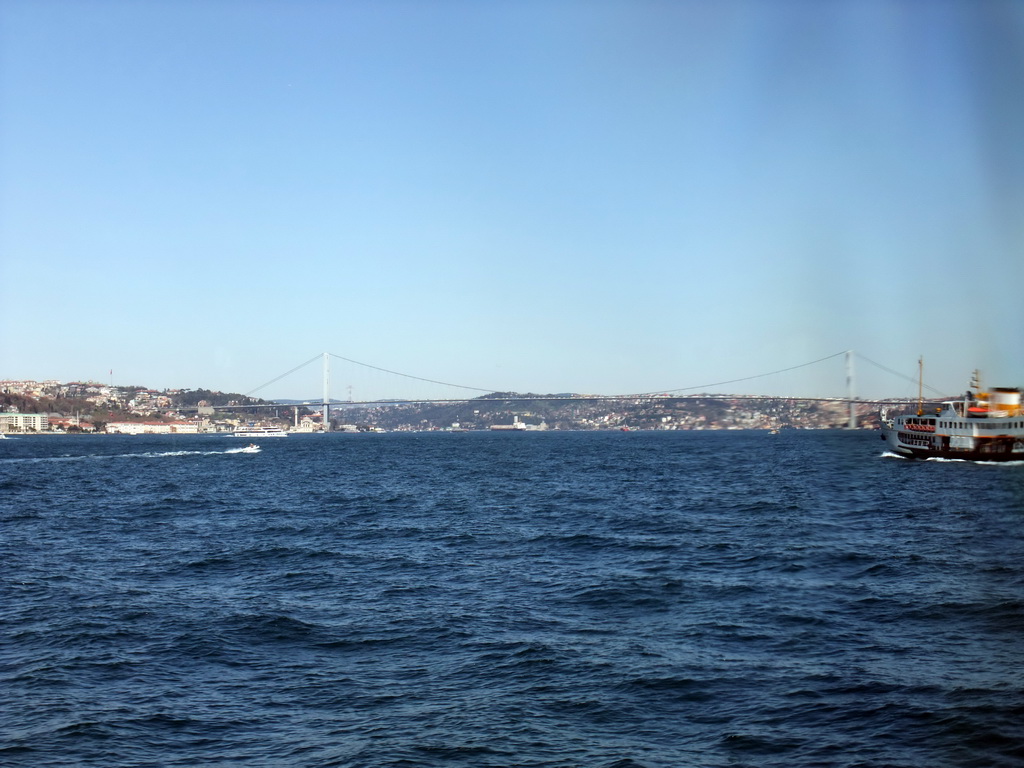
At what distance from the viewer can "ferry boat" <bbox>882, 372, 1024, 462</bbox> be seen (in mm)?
42344

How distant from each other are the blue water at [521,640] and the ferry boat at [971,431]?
2090cm

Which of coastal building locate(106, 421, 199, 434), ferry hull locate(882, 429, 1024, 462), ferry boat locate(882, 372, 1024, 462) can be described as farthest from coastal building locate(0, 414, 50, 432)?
ferry boat locate(882, 372, 1024, 462)

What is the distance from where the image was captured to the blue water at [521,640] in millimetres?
7984

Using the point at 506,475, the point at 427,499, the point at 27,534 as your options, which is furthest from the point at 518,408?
the point at 27,534

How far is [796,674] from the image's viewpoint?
959 cm

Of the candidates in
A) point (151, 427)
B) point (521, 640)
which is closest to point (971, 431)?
point (521, 640)

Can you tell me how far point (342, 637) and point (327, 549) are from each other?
7.72m

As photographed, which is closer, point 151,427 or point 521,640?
point 521,640

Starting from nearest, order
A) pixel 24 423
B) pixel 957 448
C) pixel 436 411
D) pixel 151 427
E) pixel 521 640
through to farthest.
Answer: 1. pixel 521 640
2. pixel 957 448
3. pixel 24 423
4. pixel 151 427
5. pixel 436 411

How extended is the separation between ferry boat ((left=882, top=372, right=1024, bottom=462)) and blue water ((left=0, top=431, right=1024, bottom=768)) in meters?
20.9

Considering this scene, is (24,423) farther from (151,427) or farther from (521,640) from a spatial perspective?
(521,640)

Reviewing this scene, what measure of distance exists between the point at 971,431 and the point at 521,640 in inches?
1580

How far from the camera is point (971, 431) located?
4403cm

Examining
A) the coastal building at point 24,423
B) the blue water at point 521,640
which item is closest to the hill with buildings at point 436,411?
the coastal building at point 24,423
